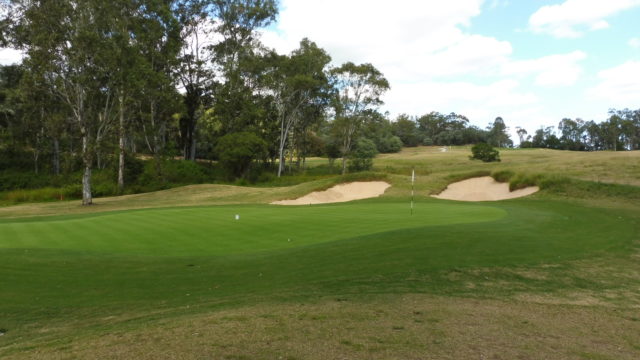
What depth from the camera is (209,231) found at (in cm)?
1401

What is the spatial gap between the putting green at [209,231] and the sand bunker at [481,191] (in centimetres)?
1149

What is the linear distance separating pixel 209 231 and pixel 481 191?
2341cm

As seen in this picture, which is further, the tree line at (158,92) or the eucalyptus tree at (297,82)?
the eucalyptus tree at (297,82)

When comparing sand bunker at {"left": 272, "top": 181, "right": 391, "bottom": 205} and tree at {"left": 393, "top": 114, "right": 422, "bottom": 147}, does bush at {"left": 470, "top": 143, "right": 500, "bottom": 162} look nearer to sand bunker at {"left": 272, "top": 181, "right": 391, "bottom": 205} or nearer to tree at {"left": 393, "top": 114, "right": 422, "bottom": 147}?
sand bunker at {"left": 272, "top": 181, "right": 391, "bottom": 205}

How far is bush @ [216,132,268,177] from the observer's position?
48.2m

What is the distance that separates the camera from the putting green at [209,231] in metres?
12.0

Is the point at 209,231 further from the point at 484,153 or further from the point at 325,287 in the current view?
the point at 484,153

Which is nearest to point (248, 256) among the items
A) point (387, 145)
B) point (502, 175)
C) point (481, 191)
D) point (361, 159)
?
point (481, 191)

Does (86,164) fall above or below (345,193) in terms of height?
above

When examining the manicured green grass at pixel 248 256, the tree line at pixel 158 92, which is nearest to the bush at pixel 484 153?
the tree line at pixel 158 92

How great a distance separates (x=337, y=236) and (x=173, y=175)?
131 ft

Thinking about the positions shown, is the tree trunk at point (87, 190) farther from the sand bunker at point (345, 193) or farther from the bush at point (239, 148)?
the bush at point (239, 148)

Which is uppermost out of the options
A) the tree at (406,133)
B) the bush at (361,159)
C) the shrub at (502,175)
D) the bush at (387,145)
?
the tree at (406,133)

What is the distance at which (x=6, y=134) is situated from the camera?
4909cm
